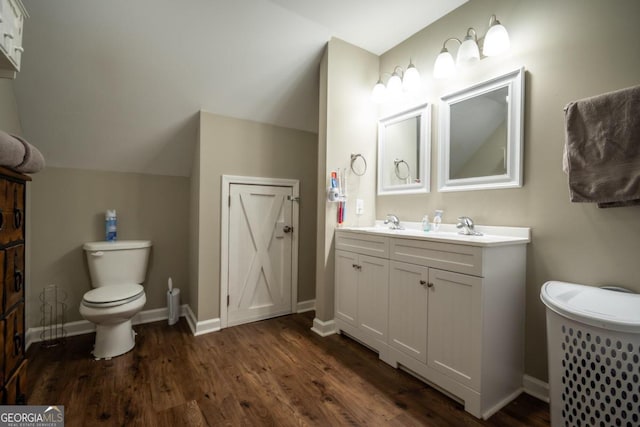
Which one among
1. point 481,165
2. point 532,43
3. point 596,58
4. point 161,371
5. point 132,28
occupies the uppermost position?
point 132,28

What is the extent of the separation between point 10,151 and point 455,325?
212 centimetres

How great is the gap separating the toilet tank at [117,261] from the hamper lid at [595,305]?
2921 millimetres

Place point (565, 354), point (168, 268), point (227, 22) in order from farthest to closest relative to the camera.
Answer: point (168, 268) → point (227, 22) → point (565, 354)

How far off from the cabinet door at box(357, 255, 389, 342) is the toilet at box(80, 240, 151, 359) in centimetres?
171

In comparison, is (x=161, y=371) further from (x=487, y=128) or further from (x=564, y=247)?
→ (x=487, y=128)

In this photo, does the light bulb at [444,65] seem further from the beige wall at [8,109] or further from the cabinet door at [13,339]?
the beige wall at [8,109]

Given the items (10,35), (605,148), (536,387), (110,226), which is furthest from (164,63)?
(536,387)

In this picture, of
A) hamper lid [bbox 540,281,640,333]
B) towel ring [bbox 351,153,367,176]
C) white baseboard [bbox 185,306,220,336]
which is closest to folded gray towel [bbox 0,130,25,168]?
white baseboard [bbox 185,306,220,336]

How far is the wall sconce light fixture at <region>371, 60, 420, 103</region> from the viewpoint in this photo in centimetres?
225

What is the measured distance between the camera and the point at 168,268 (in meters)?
2.76

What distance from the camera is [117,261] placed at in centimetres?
235

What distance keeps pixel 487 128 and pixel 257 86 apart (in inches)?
73.2

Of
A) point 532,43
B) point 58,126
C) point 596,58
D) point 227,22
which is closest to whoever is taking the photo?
point 596,58

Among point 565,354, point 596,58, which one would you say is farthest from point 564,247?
point 596,58
